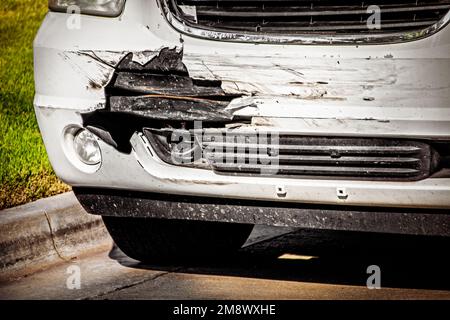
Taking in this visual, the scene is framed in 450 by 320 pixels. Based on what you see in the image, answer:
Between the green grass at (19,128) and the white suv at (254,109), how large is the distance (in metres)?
1.27

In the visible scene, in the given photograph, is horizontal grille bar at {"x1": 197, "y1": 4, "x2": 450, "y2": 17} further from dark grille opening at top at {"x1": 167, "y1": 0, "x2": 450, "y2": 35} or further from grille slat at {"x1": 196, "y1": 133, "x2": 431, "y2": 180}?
grille slat at {"x1": 196, "y1": 133, "x2": 431, "y2": 180}

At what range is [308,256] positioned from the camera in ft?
17.3

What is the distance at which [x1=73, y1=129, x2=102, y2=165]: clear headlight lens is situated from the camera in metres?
4.35

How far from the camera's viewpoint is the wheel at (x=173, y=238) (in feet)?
15.9

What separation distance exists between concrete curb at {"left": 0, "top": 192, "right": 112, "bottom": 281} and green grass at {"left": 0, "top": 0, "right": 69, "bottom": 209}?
0.56 feet

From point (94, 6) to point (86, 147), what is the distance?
0.54 m

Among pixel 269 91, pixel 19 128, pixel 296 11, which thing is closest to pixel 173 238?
pixel 269 91

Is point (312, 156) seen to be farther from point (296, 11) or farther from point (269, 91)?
point (296, 11)

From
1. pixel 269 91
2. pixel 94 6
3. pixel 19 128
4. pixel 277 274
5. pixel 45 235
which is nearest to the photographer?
pixel 269 91

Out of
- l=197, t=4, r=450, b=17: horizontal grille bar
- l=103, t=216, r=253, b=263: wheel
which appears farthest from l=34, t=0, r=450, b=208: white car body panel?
l=103, t=216, r=253, b=263: wheel

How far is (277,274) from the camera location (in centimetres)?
497

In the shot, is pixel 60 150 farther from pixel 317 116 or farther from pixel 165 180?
pixel 317 116

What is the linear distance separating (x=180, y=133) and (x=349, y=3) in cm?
77

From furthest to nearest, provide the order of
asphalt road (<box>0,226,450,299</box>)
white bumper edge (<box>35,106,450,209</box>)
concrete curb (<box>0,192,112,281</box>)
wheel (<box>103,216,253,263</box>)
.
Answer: concrete curb (<box>0,192,112,281</box>)
wheel (<box>103,216,253,263</box>)
asphalt road (<box>0,226,450,299</box>)
white bumper edge (<box>35,106,450,209</box>)
